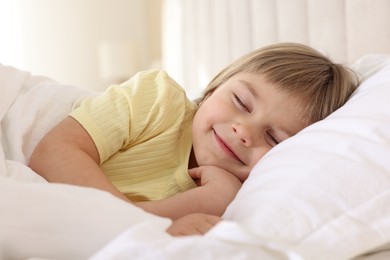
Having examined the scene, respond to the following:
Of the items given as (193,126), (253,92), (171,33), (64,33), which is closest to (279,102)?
(253,92)

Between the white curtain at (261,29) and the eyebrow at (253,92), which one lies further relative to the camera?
the white curtain at (261,29)

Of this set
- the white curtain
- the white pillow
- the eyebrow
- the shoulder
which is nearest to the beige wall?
the white curtain

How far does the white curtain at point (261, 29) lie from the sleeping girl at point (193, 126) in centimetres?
22

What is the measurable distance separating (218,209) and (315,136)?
207 mm

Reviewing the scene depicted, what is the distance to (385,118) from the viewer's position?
32.3 inches

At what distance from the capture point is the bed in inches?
21.2

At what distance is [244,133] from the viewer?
1032 mm

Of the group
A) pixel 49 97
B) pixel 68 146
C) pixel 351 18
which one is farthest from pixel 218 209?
pixel 351 18

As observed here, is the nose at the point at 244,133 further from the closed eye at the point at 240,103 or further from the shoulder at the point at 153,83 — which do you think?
the shoulder at the point at 153,83

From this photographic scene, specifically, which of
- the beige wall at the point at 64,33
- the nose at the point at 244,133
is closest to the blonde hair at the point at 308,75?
the nose at the point at 244,133

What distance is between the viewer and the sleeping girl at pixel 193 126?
39.6 inches

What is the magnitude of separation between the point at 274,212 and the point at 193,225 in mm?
118

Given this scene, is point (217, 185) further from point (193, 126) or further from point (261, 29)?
point (261, 29)

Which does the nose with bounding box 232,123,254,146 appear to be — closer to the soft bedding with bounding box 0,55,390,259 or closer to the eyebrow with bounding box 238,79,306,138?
the eyebrow with bounding box 238,79,306,138
